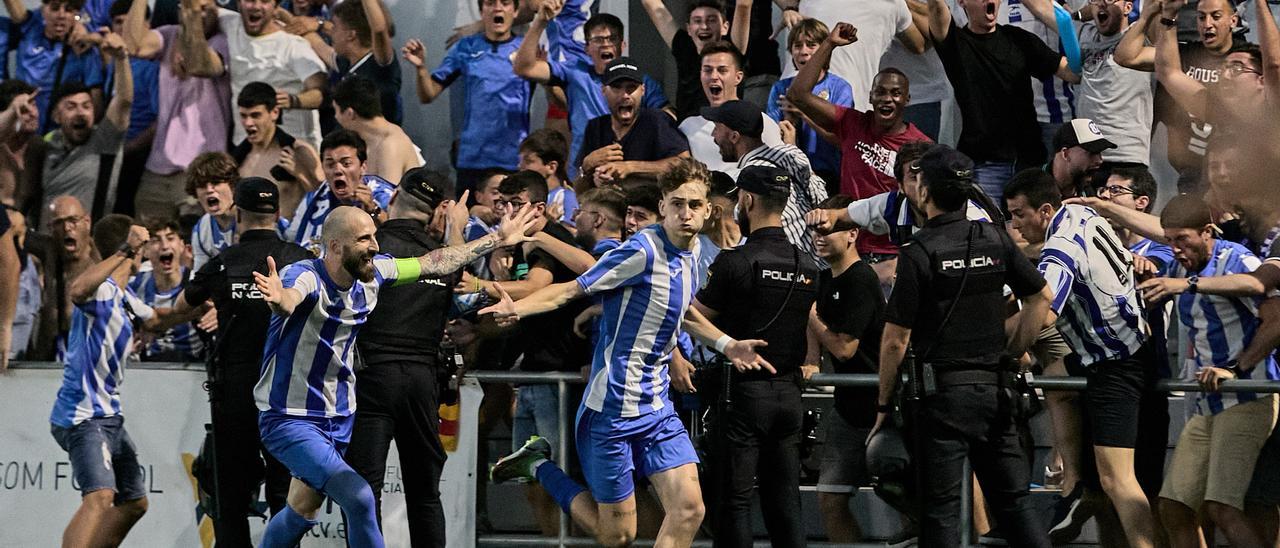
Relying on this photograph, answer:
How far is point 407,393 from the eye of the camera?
7480 mm

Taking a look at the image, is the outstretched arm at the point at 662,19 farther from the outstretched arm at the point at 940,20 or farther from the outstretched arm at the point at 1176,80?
the outstretched arm at the point at 1176,80

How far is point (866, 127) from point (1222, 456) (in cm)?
293

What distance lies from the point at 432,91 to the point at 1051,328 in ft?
16.6

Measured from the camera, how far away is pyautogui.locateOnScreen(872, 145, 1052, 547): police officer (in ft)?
22.5

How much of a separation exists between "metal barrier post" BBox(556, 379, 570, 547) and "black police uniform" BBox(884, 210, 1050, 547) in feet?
6.31

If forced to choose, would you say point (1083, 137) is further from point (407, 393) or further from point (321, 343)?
point (321, 343)

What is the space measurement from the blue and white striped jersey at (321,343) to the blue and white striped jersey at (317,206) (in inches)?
78.3

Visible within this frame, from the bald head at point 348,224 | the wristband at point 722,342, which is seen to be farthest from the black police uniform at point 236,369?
the wristband at point 722,342

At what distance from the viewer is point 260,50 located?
446 inches

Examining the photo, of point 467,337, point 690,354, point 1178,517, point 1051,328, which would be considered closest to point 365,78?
point 467,337

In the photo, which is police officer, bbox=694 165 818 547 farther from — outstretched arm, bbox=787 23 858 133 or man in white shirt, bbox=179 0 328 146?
man in white shirt, bbox=179 0 328 146

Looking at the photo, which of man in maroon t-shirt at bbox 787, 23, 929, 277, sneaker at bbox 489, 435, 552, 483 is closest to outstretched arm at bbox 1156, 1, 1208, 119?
sneaker at bbox 489, 435, 552, 483

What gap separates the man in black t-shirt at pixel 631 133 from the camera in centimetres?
945

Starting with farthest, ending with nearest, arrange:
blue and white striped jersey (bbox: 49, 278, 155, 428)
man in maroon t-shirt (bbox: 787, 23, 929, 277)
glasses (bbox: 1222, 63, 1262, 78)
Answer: man in maroon t-shirt (bbox: 787, 23, 929, 277) → blue and white striped jersey (bbox: 49, 278, 155, 428) → glasses (bbox: 1222, 63, 1262, 78)
